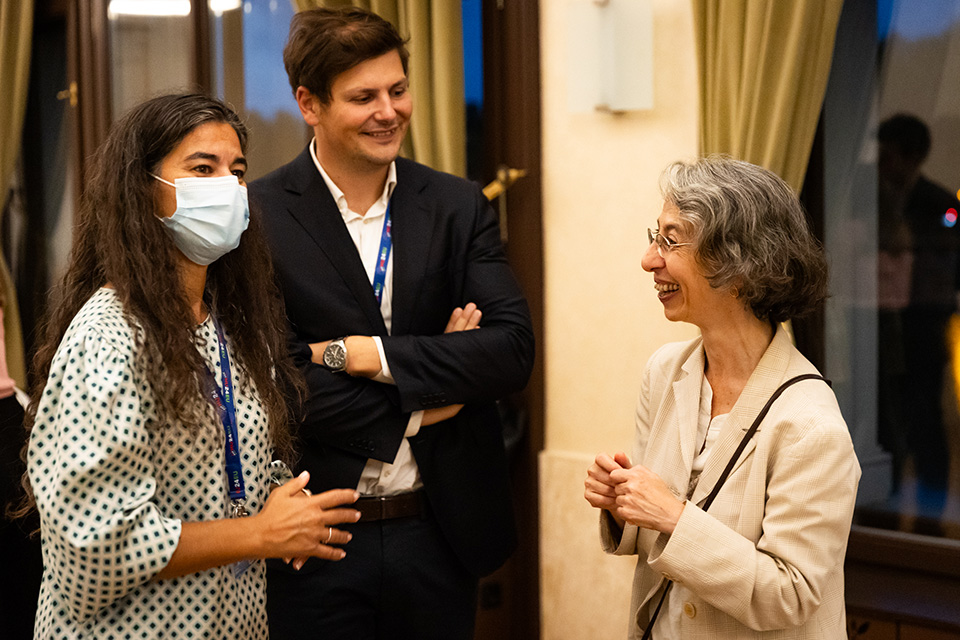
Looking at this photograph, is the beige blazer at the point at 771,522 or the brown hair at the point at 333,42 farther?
the brown hair at the point at 333,42

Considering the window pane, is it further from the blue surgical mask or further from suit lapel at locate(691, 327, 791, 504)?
suit lapel at locate(691, 327, 791, 504)

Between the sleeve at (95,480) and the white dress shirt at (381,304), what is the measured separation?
0.77m

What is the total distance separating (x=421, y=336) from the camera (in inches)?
91.1

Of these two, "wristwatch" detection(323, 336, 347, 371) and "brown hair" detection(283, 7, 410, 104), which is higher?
"brown hair" detection(283, 7, 410, 104)

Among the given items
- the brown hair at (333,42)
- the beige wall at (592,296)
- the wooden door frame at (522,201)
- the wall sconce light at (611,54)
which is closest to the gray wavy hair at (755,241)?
the brown hair at (333,42)

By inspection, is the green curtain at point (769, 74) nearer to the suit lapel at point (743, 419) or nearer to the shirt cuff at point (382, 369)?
the suit lapel at point (743, 419)

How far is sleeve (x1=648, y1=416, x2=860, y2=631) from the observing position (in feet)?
5.57

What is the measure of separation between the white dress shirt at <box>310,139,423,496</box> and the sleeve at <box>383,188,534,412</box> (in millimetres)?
60

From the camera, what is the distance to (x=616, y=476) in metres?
1.81

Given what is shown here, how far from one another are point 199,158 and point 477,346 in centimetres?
82

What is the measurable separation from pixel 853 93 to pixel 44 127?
486 cm

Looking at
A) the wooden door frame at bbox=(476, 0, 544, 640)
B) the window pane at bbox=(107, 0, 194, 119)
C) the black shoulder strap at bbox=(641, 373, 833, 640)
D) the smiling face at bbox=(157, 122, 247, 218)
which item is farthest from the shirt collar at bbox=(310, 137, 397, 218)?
the window pane at bbox=(107, 0, 194, 119)

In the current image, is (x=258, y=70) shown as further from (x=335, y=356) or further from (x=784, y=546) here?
(x=784, y=546)

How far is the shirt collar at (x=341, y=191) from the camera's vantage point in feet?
8.02
